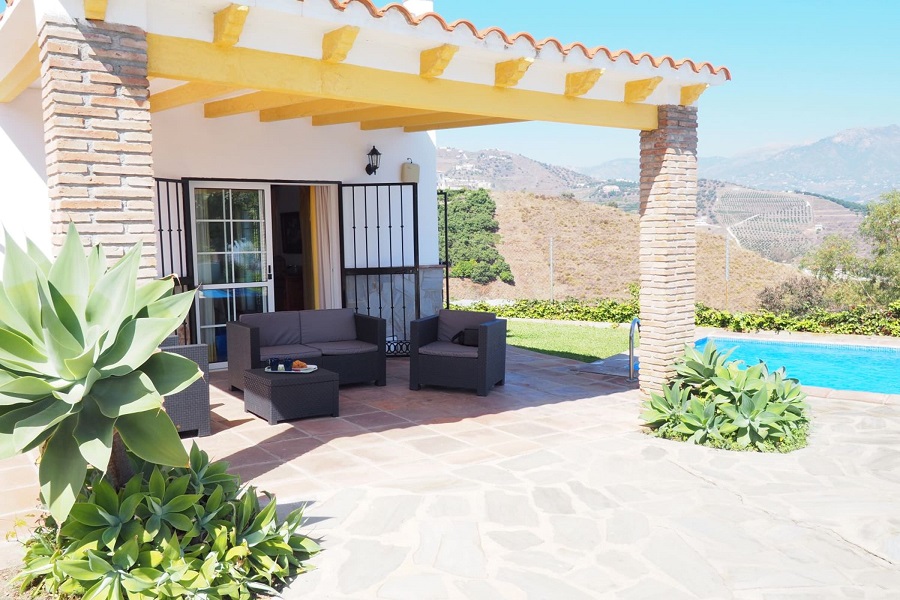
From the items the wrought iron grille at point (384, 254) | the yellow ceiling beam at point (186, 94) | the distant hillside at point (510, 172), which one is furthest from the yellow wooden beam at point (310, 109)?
the distant hillside at point (510, 172)

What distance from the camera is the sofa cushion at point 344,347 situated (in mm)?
7686

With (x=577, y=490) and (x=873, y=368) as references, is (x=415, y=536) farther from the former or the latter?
(x=873, y=368)

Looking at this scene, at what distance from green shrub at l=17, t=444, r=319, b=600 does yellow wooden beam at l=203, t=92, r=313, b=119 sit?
144 inches

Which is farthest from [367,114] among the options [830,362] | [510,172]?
[510,172]

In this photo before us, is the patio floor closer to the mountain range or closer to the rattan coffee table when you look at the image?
the rattan coffee table

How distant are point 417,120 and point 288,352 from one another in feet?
10.5

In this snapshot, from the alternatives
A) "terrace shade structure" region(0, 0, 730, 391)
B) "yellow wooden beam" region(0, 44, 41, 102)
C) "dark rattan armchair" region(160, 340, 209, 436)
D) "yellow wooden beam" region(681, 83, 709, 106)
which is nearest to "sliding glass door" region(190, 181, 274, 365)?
"terrace shade structure" region(0, 0, 730, 391)

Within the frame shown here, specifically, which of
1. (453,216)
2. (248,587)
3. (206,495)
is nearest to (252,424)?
(206,495)

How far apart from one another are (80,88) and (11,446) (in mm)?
2075

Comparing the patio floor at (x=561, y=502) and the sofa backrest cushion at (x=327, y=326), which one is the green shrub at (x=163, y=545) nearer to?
the patio floor at (x=561, y=502)

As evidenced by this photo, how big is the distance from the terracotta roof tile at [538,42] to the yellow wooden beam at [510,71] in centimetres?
15

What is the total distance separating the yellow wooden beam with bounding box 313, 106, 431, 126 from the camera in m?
7.66

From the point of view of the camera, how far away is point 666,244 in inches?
264

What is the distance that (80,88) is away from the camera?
399 centimetres
